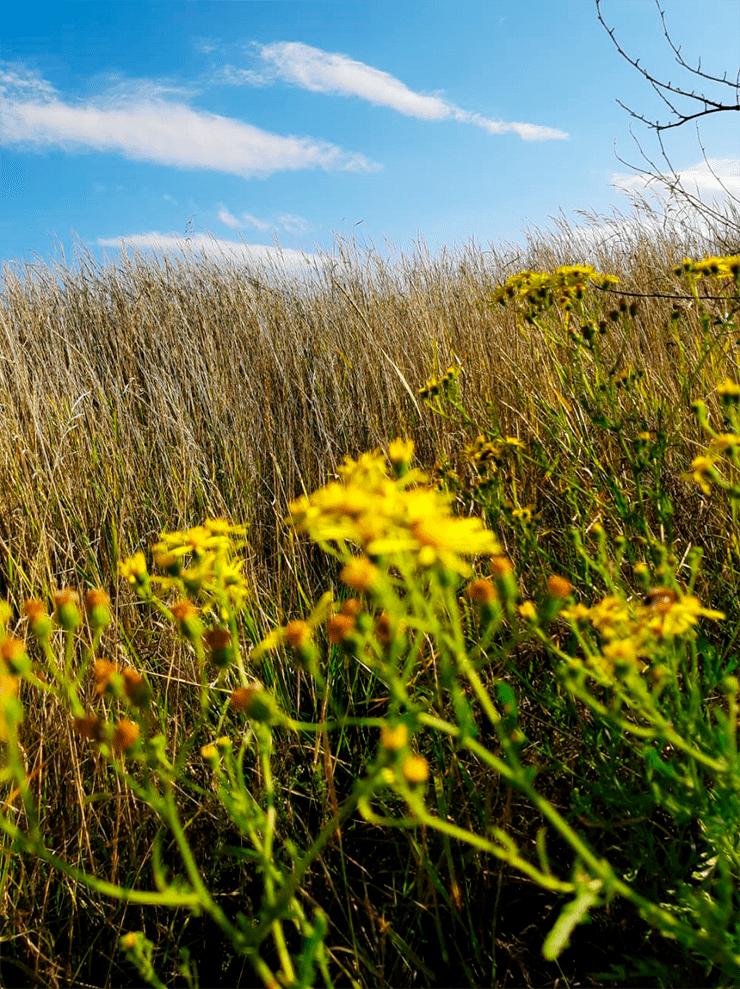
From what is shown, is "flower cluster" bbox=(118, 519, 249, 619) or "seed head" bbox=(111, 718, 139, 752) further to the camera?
"flower cluster" bbox=(118, 519, 249, 619)

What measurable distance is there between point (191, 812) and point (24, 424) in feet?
6.34

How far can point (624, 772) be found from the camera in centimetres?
149

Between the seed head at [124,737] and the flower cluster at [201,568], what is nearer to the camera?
the seed head at [124,737]

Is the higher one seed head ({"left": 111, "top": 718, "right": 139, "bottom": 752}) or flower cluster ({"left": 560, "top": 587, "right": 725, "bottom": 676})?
seed head ({"left": 111, "top": 718, "right": 139, "bottom": 752})

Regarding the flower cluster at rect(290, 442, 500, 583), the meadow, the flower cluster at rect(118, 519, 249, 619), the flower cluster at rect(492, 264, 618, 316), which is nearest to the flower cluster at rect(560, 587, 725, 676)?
the meadow

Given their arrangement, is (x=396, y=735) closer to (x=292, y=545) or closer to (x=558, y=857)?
(x=558, y=857)

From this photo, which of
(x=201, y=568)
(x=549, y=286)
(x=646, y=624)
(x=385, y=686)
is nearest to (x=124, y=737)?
(x=201, y=568)

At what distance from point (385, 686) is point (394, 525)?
1.27 m

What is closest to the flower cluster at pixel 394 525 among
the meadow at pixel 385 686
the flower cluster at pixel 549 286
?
the meadow at pixel 385 686

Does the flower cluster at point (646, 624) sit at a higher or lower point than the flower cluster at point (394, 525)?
lower

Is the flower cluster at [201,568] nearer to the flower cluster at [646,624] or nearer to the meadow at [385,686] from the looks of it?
the meadow at [385,686]

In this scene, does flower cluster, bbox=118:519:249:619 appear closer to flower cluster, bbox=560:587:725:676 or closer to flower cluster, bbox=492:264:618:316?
flower cluster, bbox=560:587:725:676

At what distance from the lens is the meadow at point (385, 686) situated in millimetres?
732

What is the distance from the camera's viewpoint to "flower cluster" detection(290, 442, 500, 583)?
65 cm
